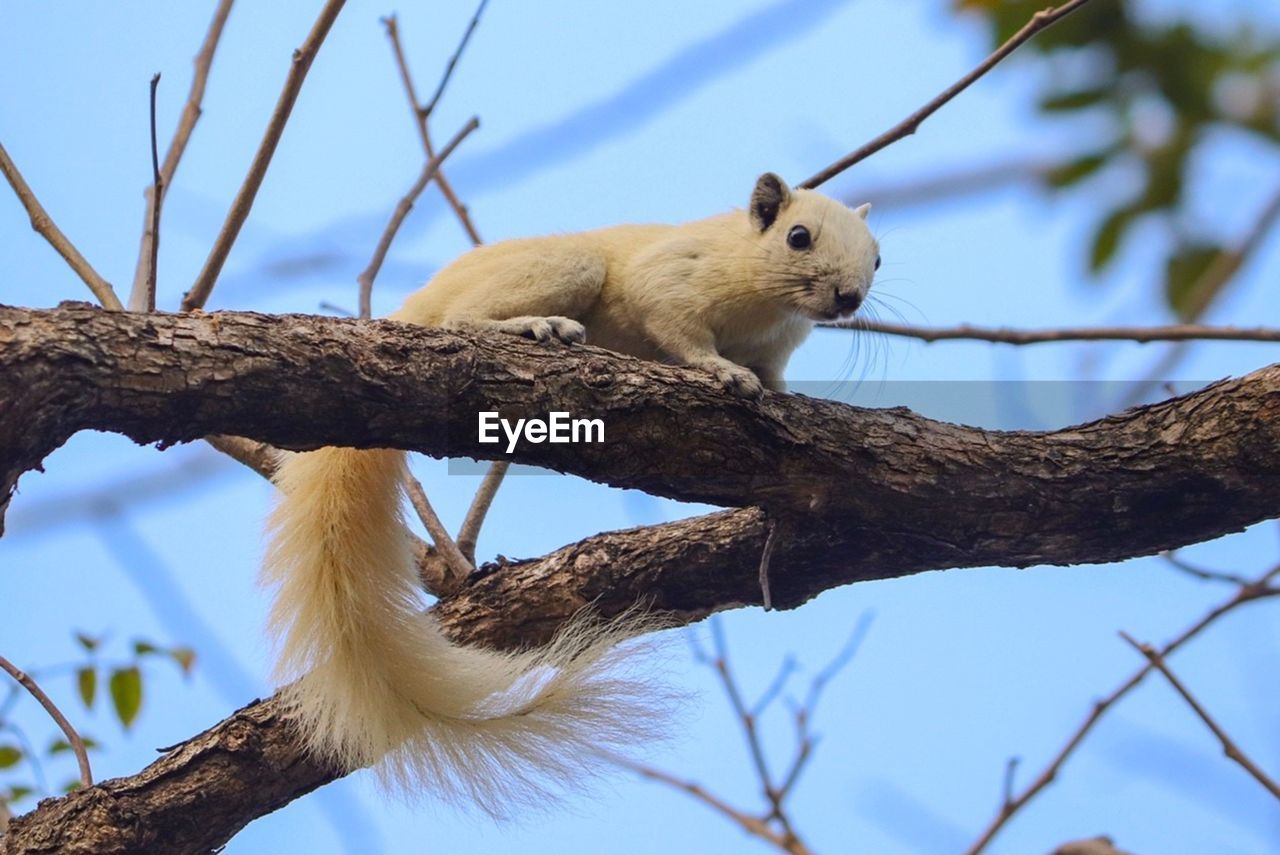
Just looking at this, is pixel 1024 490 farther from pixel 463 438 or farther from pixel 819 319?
pixel 463 438

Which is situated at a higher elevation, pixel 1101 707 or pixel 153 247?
pixel 153 247

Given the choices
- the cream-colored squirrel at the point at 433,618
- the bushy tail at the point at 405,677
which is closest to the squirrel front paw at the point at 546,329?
the cream-colored squirrel at the point at 433,618

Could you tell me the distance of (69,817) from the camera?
12.4ft

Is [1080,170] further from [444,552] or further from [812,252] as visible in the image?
[444,552]

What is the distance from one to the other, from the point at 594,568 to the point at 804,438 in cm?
97

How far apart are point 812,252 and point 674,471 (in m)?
1.19

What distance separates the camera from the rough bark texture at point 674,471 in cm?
320

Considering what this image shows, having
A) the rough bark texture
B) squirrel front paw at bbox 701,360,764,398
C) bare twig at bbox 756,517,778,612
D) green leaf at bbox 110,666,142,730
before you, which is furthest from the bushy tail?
green leaf at bbox 110,666,142,730

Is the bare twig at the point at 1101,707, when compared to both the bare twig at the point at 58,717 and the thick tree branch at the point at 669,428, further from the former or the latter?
the bare twig at the point at 58,717

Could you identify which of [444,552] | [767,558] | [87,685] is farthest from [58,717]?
[767,558]

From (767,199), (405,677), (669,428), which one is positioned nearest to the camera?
(669,428)

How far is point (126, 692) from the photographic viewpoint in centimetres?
476

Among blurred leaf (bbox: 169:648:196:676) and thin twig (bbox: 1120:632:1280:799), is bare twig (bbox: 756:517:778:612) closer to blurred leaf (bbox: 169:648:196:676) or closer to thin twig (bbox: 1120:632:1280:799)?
thin twig (bbox: 1120:632:1280:799)

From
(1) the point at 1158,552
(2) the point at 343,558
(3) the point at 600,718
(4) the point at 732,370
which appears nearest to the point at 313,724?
(2) the point at 343,558
